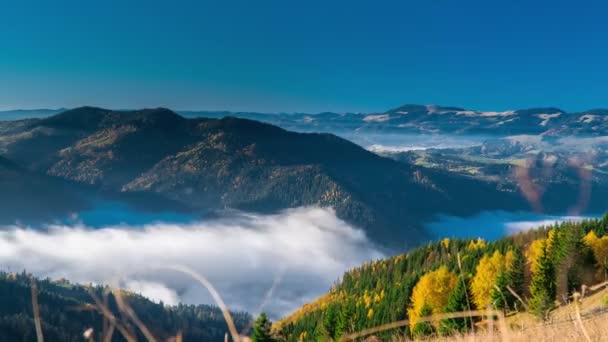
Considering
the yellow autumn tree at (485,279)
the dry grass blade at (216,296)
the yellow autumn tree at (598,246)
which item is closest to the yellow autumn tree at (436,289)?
the yellow autumn tree at (485,279)

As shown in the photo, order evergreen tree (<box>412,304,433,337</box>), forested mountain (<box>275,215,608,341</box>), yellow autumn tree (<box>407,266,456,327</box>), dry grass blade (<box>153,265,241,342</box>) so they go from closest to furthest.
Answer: dry grass blade (<box>153,265,241,342</box>)
evergreen tree (<box>412,304,433,337</box>)
forested mountain (<box>275,215,608,341</box>)
yellow autumn tree (<box>407,266,456,327</box>)

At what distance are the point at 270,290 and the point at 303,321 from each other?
17218 cm

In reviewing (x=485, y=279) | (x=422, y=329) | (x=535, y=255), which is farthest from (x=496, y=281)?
(x=535, y=255)

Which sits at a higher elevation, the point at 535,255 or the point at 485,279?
the point at 535,255

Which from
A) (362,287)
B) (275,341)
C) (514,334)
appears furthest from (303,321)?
(514,334)

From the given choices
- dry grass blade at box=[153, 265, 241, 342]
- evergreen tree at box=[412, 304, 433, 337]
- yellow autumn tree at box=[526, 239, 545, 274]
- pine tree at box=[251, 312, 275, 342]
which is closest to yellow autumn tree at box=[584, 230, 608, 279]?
yellow autumn tree at box=[526, 239, 545, 274]

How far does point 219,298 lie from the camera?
3607 millimetres

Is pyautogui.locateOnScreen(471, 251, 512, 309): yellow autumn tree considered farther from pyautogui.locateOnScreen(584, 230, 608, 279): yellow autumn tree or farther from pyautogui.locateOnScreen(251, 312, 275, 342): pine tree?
pyautogui.locateOnScreen(251, 312, 275, 342): pine tree

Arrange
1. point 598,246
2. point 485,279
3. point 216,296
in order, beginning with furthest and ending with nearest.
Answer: point 598,246 → point 485,279 → point 216,296

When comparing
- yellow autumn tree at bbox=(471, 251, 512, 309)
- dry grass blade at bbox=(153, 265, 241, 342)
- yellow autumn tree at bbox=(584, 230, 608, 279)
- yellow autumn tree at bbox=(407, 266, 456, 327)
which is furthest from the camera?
yellow autumn tree at bbox=(407, 266, 456, 327)

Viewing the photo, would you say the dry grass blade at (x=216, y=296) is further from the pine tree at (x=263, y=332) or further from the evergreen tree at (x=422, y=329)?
the pine tree at (x=263, y=332)

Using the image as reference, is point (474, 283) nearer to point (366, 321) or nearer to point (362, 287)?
point (366, 321)

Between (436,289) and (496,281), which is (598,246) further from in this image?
(496,281)

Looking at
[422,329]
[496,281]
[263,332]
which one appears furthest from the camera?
[496,281]
